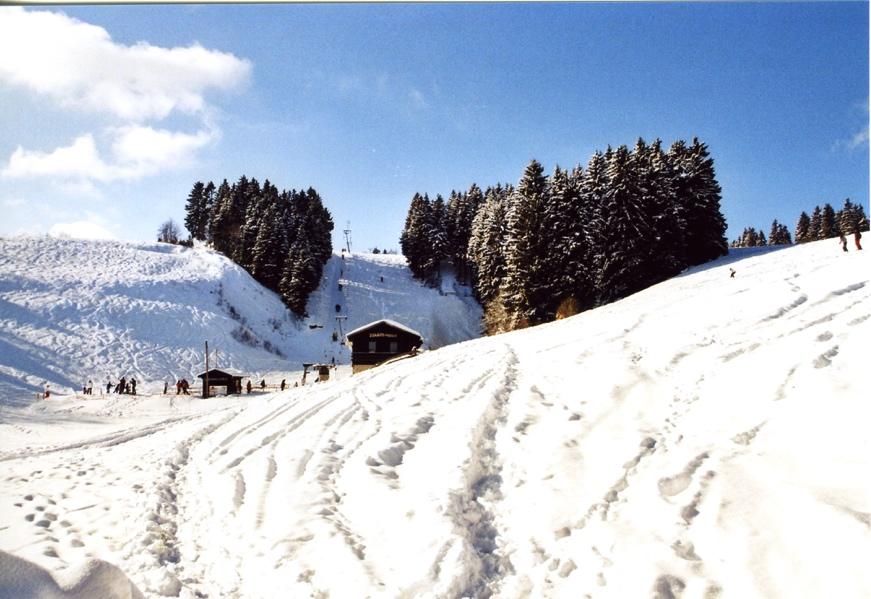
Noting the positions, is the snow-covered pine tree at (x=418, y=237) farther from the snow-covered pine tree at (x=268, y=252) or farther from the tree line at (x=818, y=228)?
the tree line at (x=818, y=228)

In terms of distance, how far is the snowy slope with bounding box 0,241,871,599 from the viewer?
3.66m

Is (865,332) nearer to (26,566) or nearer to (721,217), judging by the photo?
(26,566)

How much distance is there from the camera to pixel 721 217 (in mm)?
38969

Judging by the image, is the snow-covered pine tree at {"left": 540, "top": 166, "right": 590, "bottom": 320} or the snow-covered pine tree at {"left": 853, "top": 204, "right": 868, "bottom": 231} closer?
the snow-covered pine tree at {"left": 853, "top": 204, "right": 868, "bottom": 231}

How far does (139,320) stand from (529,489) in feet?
133

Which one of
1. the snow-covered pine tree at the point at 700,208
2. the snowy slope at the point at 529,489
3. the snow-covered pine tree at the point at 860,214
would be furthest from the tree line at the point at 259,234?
the snow-covered pine tree at the point at 860,214

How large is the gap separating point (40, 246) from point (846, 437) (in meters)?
47.4

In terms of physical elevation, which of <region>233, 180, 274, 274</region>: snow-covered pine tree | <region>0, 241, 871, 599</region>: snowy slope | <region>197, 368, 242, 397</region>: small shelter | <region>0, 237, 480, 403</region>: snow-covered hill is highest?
<region>233, 180, 274, 274</region>: snow-covered pine tree

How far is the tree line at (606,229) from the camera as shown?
3256 centimetres

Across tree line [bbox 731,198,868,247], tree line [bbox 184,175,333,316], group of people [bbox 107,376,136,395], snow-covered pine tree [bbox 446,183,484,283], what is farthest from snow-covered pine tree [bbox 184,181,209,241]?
tree line [bbox 731,198,868,247]

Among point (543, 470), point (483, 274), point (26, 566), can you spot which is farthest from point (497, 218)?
point (26, 566)

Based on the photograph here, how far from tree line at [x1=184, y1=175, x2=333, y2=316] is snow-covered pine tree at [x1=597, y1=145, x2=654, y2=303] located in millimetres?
34766

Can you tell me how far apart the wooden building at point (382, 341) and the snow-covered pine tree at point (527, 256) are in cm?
809

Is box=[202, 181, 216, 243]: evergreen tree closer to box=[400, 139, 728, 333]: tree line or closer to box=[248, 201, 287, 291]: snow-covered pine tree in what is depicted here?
box=[248, 201, 287, 291]: snow-covered pine tree
